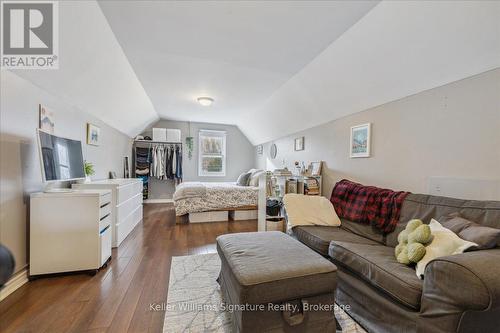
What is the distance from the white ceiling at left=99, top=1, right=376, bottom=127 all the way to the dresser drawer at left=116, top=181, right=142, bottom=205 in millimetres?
1767

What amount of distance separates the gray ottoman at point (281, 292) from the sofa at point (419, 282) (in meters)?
0.29

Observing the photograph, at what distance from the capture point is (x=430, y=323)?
1087 millimetres

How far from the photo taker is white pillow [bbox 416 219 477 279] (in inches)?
50.3

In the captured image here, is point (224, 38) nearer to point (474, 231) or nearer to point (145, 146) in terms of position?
point (474, 231)

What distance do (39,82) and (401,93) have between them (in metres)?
3.66

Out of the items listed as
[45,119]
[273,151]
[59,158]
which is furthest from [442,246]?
[273,151]

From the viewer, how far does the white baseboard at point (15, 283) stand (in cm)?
174

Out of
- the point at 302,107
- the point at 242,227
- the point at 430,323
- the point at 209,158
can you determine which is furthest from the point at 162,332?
the point at 209,158

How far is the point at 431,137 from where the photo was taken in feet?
6.51

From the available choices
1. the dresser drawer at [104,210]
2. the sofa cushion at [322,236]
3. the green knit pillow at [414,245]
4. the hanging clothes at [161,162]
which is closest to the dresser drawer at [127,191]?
the dresser drawer at [104,210]

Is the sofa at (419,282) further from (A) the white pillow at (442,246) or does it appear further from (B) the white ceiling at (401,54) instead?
(B) the white ceiling at (401,54)

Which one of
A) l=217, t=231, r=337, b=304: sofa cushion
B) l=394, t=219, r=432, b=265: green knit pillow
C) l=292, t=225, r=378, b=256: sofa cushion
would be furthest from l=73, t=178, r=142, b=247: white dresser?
l=394, t=219, r=432, b=265: green knit pillow

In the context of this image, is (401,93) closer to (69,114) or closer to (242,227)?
(242,227)

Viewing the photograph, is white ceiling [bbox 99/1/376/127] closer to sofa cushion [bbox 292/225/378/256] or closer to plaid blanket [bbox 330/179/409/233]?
plaid blanket [bbox 330/179/409/233]
